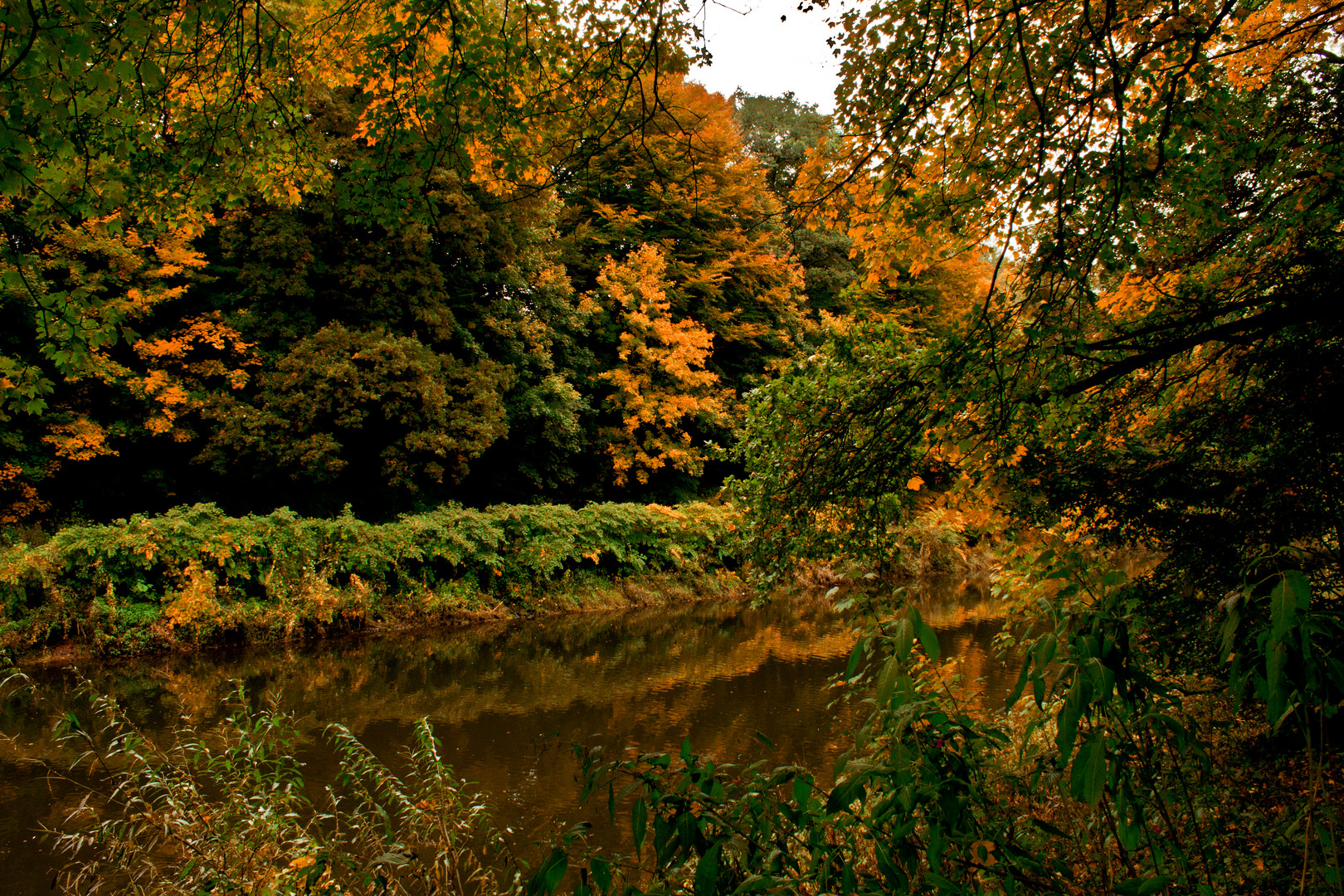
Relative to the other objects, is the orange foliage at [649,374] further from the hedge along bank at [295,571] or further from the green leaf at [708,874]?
the green leaf at [708,874]

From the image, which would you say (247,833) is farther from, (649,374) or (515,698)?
(649,374)

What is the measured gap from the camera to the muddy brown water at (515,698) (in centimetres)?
572

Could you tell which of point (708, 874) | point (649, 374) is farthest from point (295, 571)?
point (708, 874)

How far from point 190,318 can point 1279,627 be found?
54.5ft

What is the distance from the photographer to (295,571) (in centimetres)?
1159

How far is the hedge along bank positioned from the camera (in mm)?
9641

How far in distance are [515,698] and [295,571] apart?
511cm

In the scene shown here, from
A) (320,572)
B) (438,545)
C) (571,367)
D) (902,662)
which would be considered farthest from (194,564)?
(902,662)

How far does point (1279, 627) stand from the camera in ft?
2.93

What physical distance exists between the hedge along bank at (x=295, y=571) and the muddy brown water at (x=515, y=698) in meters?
0.55

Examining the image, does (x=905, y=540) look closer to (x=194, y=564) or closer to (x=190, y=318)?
(x=194, y=564)

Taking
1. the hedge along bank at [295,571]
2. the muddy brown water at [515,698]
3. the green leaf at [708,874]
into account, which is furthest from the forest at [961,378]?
the hedge along bank at [295,571]

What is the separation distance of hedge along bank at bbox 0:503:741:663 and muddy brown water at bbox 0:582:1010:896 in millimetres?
553

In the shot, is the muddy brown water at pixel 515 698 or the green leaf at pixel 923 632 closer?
the green leaf at pixel 923 632
